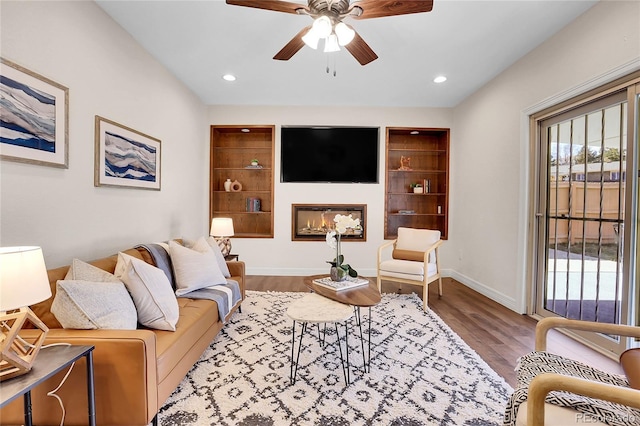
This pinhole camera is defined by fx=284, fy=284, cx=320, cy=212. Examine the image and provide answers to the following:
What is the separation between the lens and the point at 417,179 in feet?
17.0

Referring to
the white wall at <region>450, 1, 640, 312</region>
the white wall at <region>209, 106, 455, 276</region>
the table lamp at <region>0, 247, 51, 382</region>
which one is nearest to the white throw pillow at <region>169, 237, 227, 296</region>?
the table lamp at <region>0, 247, 51, 382</region>

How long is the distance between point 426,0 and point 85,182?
9.36 ft

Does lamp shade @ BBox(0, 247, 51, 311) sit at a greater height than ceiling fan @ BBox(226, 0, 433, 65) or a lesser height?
lesser

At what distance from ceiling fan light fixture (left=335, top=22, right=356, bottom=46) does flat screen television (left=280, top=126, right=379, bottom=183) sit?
2678 millimetres

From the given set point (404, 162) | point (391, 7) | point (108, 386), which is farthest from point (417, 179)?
point (108, 386)

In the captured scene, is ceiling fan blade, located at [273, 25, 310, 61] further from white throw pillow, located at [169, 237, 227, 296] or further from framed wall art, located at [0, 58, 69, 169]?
white throw pillow, located at [169, 237, 227, 296]

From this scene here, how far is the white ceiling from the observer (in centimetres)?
246

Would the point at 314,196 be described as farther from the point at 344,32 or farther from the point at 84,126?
the point at 84,126

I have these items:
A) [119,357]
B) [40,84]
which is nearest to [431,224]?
[119,357]

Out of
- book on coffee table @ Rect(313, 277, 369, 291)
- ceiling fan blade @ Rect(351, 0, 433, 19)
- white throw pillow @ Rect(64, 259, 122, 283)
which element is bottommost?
book on coffee table @ Rect(313, 277, 369, 291)

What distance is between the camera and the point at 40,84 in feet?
6.31

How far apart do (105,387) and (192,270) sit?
123cm

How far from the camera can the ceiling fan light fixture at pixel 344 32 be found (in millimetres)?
2037

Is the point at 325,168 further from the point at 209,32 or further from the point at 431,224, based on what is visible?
the point at 209,32
